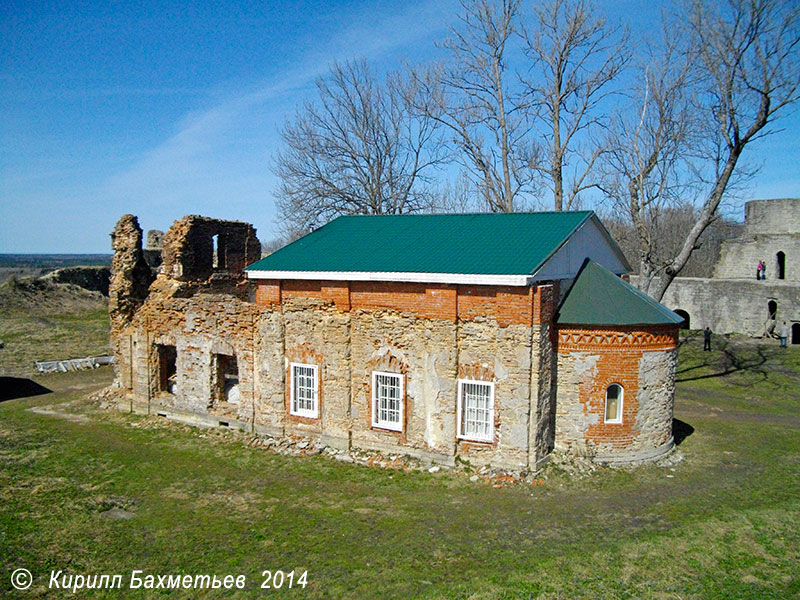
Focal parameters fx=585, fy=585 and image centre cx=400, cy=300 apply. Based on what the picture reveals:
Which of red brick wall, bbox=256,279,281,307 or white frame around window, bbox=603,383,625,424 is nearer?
white frame around window, bbox=603,383,625,424

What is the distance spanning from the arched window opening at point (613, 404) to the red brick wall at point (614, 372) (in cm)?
10

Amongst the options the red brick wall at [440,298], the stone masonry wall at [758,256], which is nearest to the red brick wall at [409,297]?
the red brick wall at [440,298]

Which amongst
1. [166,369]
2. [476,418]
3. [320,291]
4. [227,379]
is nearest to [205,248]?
[166,369]

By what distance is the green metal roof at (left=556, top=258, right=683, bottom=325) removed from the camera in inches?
556

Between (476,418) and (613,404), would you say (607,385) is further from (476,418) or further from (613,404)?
(476,418)

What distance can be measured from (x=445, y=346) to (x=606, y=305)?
4.13 metres

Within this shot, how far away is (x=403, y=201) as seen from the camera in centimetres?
3322

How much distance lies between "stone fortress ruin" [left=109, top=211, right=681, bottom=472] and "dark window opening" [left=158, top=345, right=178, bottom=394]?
45.4 inches

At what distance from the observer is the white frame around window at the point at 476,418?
13.9 meters

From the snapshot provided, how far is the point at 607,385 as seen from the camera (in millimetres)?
14133

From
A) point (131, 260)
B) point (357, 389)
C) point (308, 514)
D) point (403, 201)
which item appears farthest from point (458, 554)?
point (403, 201)

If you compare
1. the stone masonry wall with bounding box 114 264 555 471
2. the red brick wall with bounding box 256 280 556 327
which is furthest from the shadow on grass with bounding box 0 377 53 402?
the red brick wall with bounding box 256 280 556 327

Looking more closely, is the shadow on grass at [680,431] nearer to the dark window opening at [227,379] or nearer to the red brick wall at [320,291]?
the red brick wall at [320,291]

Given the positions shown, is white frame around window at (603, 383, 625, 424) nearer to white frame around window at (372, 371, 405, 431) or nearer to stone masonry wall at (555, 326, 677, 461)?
stone masonry wall at (555, 326, 677, 461)
